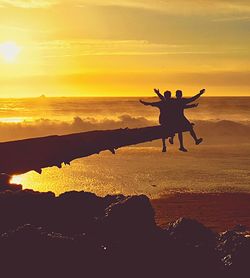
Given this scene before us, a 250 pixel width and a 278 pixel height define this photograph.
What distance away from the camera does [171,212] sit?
78.3 ft

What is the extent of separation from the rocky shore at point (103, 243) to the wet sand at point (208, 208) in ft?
37.1

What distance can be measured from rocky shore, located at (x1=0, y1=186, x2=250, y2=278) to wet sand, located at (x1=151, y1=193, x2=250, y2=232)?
1132 centimetres

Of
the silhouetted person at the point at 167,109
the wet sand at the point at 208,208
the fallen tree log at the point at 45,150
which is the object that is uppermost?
the silhouetted person at the point at 167,109

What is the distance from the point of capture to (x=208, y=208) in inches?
976

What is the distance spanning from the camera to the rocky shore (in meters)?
7.28

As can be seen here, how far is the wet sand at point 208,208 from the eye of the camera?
22.5 metres

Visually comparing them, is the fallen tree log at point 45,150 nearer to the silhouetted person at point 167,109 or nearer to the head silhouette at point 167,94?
the silhouetted person at point 167,109

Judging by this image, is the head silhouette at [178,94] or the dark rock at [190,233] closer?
the dark rock at [190,233]

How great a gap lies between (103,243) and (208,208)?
16.7m

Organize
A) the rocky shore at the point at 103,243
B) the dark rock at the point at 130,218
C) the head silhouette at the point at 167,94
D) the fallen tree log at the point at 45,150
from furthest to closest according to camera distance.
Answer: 1. the head silhouette at the point at 167,94
2. the fallen tree log at the point at 45,150
3. the dark rock at the point at 130,218
4. the rocky shore at the point at 103,243

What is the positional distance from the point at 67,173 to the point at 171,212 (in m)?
10.9

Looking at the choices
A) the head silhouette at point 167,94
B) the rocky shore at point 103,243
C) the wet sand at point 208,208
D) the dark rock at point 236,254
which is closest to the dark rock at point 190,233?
the rocky shore at point 103,243

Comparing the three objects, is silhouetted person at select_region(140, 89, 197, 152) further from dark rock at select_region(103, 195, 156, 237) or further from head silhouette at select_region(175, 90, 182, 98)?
dark rock at select_region(103, 195, 156, 237)

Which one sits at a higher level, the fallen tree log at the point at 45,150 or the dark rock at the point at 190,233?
the fallen tree log at the point at 45,150
